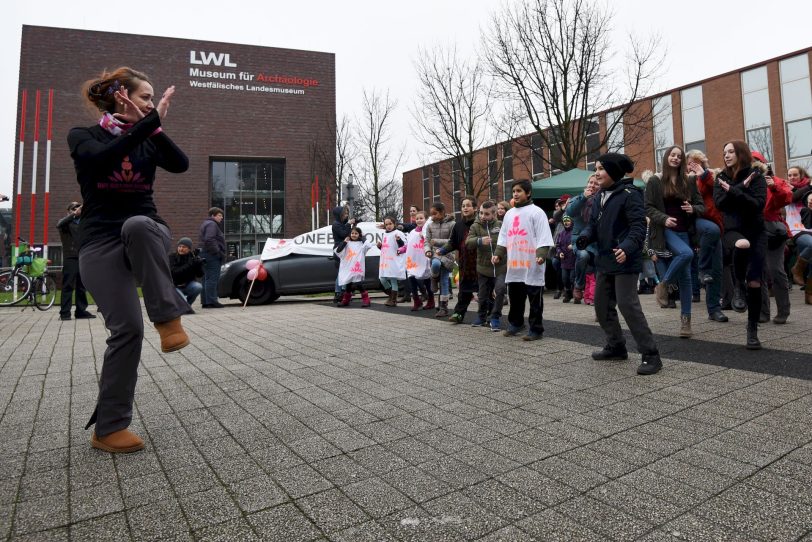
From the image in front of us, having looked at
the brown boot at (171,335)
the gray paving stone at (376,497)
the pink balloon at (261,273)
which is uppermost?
the pink balloon at (261,273)

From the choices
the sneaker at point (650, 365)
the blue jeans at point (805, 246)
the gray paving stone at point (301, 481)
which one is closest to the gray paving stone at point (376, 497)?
the gray paving stone at point (301, 481)

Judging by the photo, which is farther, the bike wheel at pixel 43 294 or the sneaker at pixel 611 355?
the bike wheel at pixel 43 294

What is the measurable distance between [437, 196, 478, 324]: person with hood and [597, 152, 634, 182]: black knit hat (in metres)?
3.07

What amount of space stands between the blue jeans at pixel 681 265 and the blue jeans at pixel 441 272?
11.2 ft

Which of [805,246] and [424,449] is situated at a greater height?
[805,246]

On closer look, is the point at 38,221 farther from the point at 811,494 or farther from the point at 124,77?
the point at 811,494

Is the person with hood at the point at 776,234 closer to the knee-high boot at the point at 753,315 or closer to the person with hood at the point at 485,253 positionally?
the knee-high boot at the point at 753,315

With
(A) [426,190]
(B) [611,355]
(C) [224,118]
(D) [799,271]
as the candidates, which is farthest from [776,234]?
(A) [426,190]

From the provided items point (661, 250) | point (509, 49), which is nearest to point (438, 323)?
point (661, 250)

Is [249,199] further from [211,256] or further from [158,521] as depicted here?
[158,521]

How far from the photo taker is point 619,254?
14.1ft

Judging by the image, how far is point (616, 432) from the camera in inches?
113

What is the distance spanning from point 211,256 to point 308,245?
7.54ft

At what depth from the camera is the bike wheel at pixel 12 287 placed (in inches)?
446
